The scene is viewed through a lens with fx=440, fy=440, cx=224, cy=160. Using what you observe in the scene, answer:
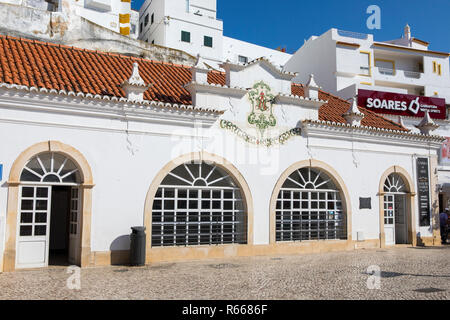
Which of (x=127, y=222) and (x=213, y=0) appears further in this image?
(x=213, y=0)

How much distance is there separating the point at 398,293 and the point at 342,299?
126 cm

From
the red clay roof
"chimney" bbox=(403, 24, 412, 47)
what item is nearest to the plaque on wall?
the red clay roof

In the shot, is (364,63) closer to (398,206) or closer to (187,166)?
(398,206)

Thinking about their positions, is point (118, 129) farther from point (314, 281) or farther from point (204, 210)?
point (314, 281)

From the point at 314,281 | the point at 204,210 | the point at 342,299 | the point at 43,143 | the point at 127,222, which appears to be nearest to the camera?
the point at 342,299

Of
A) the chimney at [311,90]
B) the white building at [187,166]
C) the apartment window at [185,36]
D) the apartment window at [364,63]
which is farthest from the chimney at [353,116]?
the apartment window at [185,36]

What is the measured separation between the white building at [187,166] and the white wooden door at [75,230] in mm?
51

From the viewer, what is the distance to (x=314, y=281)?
364 inches

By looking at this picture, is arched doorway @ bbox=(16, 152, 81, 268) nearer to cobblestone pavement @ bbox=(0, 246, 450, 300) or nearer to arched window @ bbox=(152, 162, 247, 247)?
cobblestone pavement @ bbox=(0, 246, 450, 300)

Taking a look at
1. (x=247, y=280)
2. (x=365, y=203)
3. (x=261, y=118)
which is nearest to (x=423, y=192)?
(x=365, y=203)

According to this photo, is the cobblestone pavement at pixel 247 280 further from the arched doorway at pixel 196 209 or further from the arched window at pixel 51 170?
the arched window at pixel 51 170

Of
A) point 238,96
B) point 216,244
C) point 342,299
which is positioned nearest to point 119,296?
point 342,299

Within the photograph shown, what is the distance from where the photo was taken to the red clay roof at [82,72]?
11.6 m

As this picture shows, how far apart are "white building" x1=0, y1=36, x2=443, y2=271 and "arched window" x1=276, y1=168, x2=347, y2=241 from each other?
0.04m
